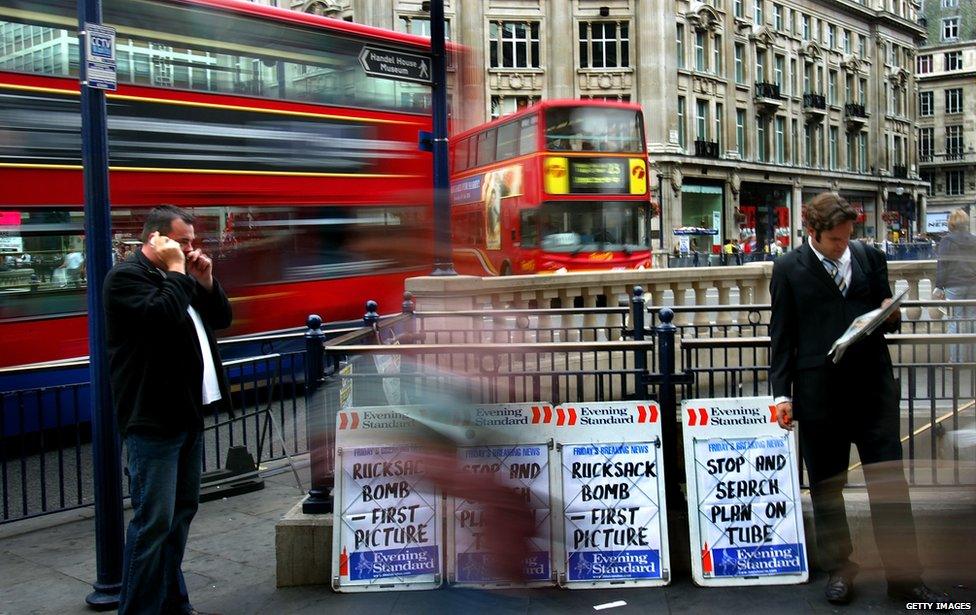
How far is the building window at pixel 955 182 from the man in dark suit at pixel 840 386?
3141 inches

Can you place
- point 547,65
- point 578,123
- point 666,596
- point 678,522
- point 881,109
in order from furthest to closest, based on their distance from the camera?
point 881,109 < point 547,65 < point 578,123 < point 678,522 < point 666,596

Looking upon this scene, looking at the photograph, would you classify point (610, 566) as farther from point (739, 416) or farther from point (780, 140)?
point (780, 140)

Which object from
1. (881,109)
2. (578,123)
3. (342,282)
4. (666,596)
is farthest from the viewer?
(881,109)

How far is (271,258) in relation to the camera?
11.2 metres

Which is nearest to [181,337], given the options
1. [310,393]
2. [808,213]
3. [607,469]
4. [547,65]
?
[310,393]

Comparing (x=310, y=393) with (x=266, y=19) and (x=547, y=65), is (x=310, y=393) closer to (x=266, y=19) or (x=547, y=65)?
(x=266, y=19)

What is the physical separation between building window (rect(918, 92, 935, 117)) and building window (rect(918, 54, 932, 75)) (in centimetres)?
290

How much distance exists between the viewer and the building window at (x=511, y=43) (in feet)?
134

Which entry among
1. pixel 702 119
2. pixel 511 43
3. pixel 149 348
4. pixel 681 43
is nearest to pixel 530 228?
pixel 149 348

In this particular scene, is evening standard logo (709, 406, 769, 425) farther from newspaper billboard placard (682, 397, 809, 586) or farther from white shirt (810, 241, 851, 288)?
white shirt (810, 241, 851, 288)

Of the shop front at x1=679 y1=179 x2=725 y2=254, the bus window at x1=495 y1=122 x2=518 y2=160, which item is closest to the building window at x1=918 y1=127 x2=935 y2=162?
the shop front at x1=679 y1=179 x2=725 y2=254

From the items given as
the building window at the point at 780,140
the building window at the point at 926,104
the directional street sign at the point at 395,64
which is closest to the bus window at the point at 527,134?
the directional street sign at the point at 395,64

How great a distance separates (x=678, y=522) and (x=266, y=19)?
873 cm

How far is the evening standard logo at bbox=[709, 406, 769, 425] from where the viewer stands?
4.37 m
